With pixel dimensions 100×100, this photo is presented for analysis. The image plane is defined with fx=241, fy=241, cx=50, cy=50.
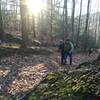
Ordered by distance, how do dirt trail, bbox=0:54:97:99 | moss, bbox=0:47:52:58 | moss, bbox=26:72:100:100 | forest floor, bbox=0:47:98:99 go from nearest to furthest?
1. moss, bbox=26:72:100:100
2. forest floor, bbox=0:47:98:99
3. dirt trail, bbox=0:54:97:99
4. moss, bbox=0:47:52:58

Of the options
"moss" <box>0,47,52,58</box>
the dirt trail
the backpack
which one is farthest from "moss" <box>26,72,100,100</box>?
"moss" <box>0,47,52,58</box>

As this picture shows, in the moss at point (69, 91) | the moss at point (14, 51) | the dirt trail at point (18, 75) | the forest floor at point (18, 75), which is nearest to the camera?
the moss at point (69, 91)

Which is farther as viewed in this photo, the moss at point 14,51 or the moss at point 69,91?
the moss at point 14,51

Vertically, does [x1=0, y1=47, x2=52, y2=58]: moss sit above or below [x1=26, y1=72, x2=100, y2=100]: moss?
below

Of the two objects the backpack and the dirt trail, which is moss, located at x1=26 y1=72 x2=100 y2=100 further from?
the backpack


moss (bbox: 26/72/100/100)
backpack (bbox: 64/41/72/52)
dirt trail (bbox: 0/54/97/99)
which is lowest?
dirt trail (bbox: 0/54/97/99)

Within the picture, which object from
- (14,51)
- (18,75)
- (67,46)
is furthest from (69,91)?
(14,51)

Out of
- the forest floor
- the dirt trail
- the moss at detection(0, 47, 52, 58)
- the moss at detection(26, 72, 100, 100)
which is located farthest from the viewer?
the moss at detection(0, 47, 52, 58)

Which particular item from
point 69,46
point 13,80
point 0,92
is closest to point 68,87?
point 0,92

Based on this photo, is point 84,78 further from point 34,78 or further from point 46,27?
point 46,27

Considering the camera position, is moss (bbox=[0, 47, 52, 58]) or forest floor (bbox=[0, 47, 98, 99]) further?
moss (bbox=[0, 47, 52, 58])

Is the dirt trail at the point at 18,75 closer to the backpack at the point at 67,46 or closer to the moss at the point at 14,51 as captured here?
the moss at the point at 14,51

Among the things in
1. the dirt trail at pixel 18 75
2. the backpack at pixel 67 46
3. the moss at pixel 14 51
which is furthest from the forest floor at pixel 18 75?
the backpack at pixel 67 46

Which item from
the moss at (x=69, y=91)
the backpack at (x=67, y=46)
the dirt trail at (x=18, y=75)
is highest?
the moss at (x=69, y=91)
